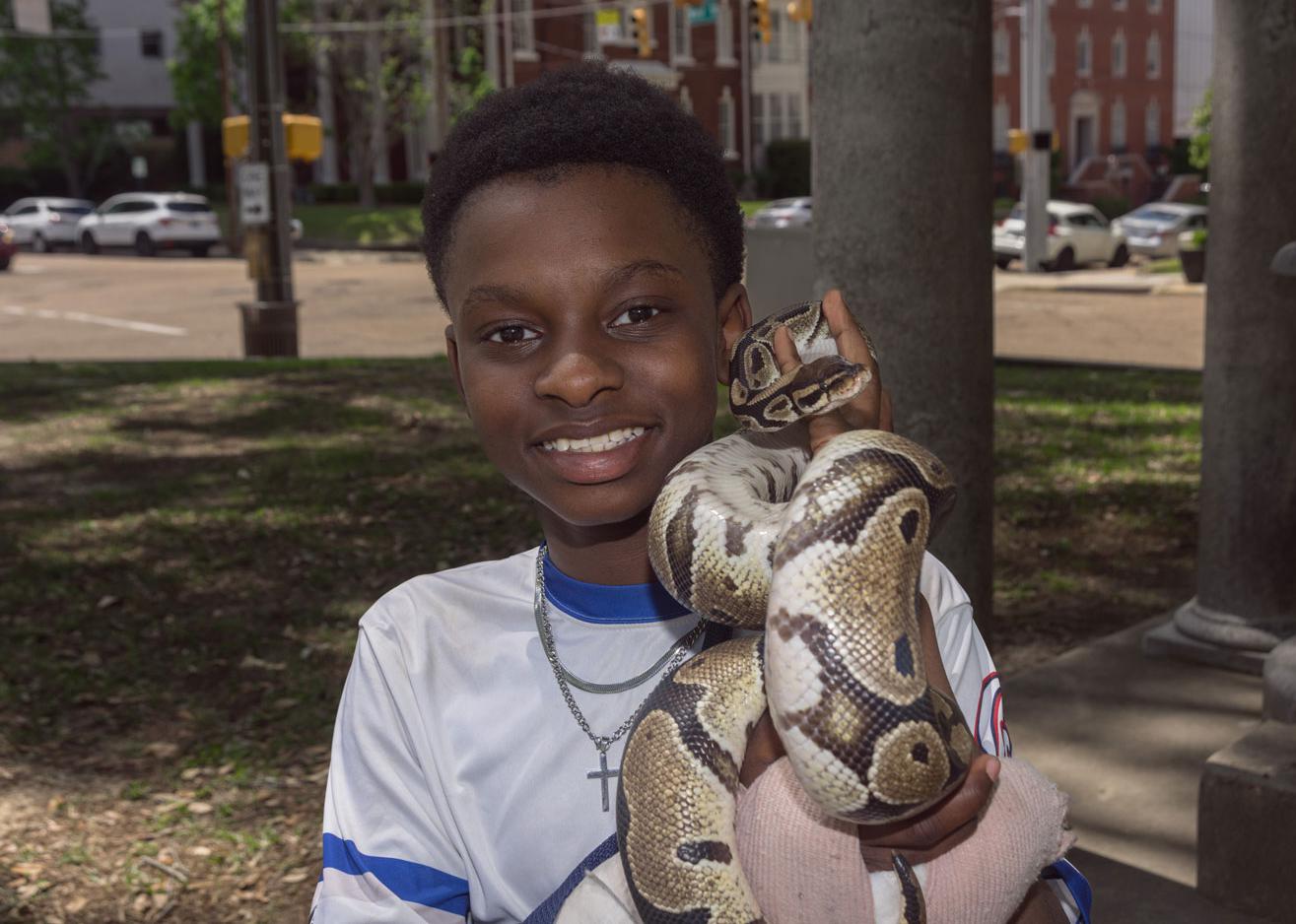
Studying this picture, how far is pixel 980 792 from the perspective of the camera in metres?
1.79

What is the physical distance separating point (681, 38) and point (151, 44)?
75.2ft

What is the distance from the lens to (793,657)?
5.52 feet

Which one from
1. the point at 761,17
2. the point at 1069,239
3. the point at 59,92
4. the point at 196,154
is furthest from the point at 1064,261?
the point at 59,92

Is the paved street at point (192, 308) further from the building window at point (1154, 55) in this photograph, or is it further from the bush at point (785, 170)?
the building window at point (1154, 55)

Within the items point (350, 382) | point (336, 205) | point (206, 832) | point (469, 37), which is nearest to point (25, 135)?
point (336, 205)

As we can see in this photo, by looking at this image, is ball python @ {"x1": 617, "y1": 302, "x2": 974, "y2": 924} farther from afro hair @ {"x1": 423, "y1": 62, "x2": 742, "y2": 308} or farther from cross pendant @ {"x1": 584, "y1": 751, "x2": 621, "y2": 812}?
afro hair @ {"x1": 423, "y1": 62, "x2": 742, "y2": 308}

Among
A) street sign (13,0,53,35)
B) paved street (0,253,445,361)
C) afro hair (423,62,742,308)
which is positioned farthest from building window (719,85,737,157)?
afro hair (423,62,742,308)

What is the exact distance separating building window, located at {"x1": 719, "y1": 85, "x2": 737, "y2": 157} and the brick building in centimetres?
1178

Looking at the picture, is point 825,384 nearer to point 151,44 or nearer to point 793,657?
point 793,657

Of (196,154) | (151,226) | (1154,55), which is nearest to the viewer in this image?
(151,226)

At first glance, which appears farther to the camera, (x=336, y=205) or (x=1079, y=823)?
(x=336, y=205)

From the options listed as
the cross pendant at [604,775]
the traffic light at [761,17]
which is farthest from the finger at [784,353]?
the traffic light at [761,17]

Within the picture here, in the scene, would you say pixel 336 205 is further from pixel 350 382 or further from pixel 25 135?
pixel 350 382

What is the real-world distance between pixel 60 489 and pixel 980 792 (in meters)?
8.50
